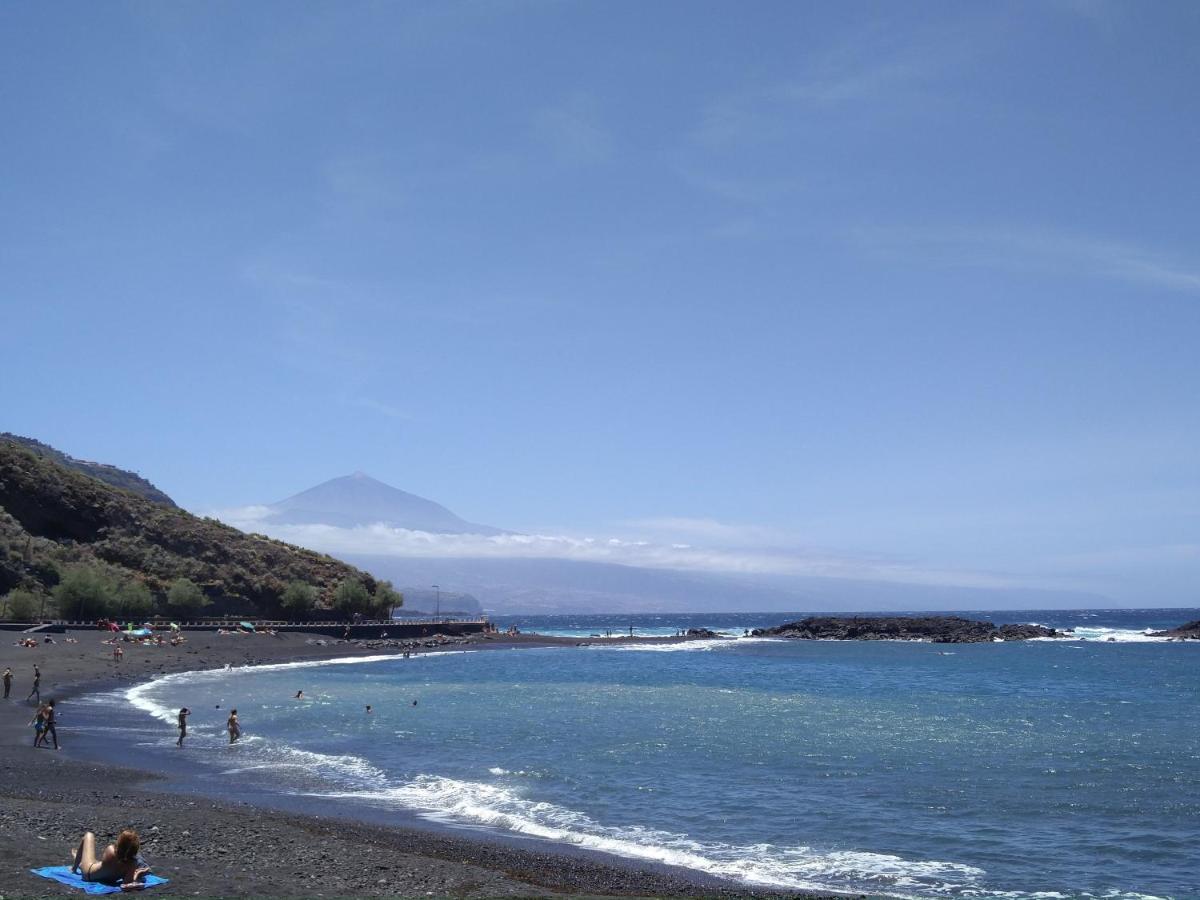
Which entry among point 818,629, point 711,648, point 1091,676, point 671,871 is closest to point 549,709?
point 671,871

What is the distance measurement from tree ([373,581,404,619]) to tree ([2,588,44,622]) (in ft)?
135

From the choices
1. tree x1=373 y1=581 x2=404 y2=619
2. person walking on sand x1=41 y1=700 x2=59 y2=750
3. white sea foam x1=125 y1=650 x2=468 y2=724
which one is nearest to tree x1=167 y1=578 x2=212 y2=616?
white sea foam x1=125 y1=650 x2=468 y2=724

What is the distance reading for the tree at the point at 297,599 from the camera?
311 feet

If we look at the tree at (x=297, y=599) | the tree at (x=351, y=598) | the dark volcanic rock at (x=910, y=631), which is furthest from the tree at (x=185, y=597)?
the dark volcanic rock at (x=910, y=631)

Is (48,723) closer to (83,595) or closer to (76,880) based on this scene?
(76,880)

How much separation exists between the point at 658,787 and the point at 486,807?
14.7 feet

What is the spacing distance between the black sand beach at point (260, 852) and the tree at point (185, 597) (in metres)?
63.3

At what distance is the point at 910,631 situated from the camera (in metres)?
125

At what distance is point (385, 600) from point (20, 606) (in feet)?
145

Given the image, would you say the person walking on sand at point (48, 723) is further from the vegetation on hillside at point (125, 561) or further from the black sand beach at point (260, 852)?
the vegetation on hillside at point (125, 561)

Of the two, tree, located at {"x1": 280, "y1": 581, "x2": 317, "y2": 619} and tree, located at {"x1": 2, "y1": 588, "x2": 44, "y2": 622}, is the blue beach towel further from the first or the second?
tree, located at {"x1": 280, "y1": 581, "x2": 317, "y2": 619}

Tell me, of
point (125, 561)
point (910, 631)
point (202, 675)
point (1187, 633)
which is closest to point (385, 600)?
point (125, 561)

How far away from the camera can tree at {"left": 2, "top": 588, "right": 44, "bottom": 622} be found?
214 ft

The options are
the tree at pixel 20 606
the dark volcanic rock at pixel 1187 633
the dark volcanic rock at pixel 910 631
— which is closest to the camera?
the tree at pixel 20 606
